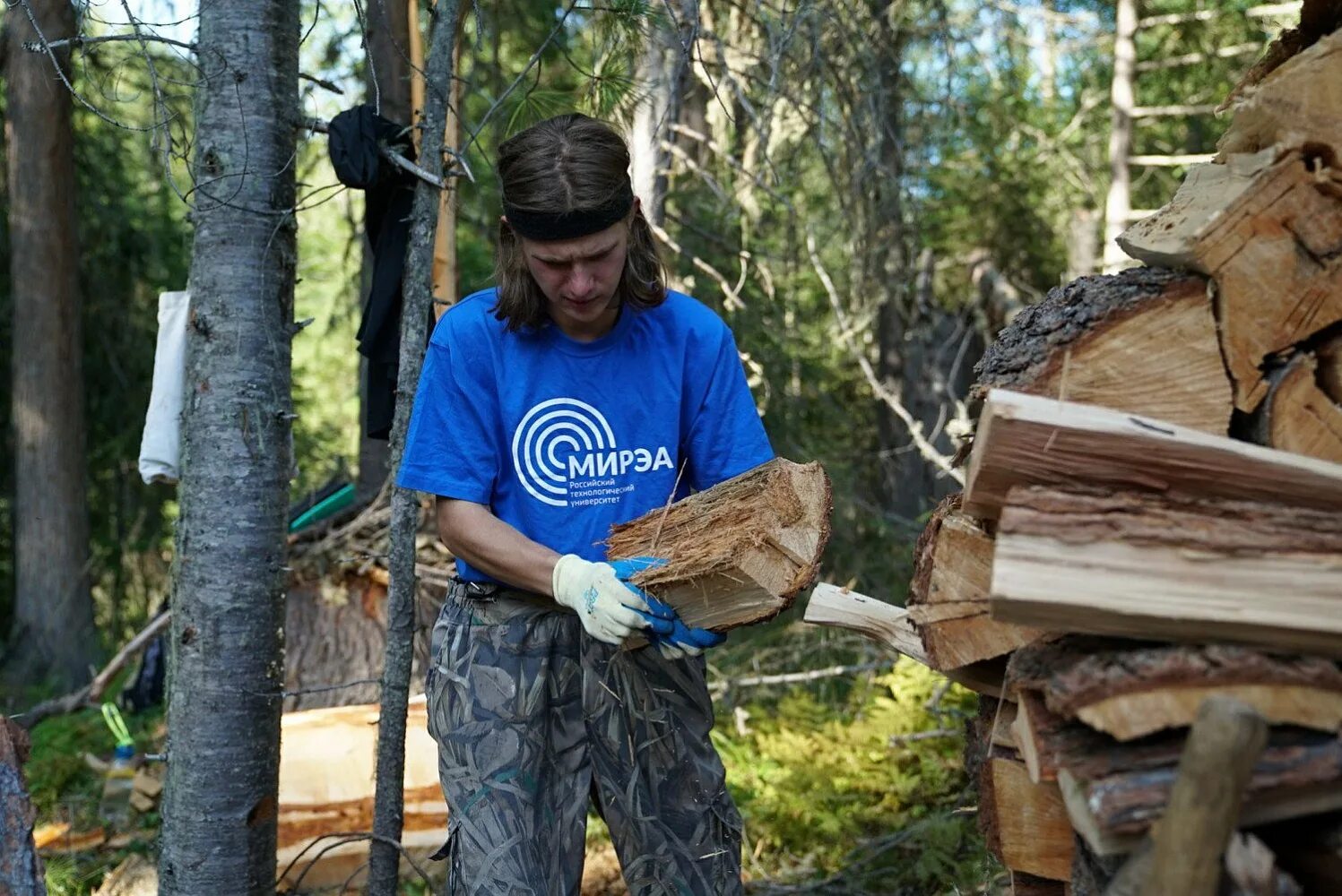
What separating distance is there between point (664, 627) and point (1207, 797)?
1.16m

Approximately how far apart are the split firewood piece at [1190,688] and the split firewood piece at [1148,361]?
0.49 metres

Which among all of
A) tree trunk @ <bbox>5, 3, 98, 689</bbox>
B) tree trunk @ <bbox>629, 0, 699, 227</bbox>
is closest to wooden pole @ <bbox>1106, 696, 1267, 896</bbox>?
tree trunk @ <bbox>629, 0, 699, 227</bbox>

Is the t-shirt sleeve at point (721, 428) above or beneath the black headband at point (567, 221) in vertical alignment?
beneath

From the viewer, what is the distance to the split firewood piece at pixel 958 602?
2256 millimetres

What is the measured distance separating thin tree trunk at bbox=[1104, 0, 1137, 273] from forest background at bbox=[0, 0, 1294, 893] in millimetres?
107

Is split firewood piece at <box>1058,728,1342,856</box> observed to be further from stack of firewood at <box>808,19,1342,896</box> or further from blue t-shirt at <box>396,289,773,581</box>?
A: blue t-shirt at <box>396,289,773,581</box>

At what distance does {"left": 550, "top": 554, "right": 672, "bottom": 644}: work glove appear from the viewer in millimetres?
2406

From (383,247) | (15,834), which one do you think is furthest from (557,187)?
(15,834)

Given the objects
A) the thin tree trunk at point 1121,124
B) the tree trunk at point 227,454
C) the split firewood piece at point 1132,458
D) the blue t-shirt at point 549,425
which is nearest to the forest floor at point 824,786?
the tree trunk at point 227,454

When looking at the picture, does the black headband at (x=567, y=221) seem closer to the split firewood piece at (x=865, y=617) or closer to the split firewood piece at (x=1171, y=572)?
the split firewood piece at (x=865, y=617)

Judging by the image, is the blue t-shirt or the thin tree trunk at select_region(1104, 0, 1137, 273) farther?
the thin tree trunk at select_region(1104, 0, 1137, 273)

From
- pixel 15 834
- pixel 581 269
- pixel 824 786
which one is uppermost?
pixel 581 269

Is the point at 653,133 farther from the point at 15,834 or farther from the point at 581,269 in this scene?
the point at 15,834

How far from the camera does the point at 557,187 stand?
2.54 m
